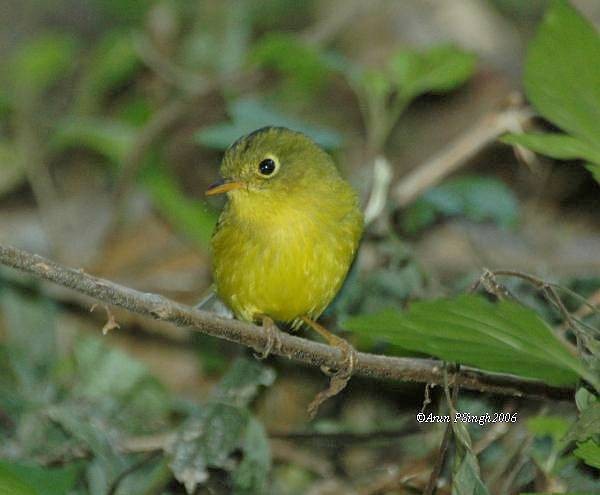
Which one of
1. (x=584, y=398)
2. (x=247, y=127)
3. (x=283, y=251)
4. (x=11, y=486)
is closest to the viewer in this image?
(x=11, y=486)

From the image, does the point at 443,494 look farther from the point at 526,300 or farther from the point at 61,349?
the point at 61,349

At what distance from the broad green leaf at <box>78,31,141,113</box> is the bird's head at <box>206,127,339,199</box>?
7.35ft

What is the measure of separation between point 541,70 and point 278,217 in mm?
1291

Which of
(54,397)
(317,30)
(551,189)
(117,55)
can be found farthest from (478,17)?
(54,397)

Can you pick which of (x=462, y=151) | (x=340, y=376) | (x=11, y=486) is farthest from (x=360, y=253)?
(x=11, y=486)

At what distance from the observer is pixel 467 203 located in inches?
199

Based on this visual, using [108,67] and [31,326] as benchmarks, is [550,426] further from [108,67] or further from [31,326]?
[108,67]

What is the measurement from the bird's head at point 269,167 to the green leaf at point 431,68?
923mm

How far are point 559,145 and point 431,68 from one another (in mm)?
2172

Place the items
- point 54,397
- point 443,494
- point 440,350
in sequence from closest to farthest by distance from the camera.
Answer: point 440,350 < point 443,494 < point 54,397

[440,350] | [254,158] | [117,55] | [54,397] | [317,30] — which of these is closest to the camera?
[440,350]

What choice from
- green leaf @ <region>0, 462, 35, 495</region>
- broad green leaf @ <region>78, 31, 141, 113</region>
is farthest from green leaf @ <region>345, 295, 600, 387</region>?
broad green leaf @ <region>78, 31, 141, 113</region>

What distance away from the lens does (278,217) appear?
4.07 m

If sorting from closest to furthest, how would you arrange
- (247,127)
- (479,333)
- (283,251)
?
(479,333)
(283,251)
(247,127)
